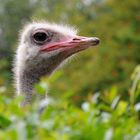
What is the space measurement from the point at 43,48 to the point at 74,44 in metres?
0.28

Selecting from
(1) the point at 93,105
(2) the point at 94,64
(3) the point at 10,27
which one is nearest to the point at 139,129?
(1) the point at 93,105

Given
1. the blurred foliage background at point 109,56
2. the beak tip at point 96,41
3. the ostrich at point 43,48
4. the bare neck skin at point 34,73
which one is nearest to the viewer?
the bare neck skin at point 34,73

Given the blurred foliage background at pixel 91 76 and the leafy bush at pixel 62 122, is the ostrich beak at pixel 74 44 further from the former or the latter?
the leafy bush at pixel 62 122

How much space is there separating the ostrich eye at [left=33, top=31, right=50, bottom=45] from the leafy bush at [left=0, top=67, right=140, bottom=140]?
3.77 meters

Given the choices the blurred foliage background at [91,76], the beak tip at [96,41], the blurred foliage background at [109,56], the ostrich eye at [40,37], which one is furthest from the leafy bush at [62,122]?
the blurred foliage background at [109,56]

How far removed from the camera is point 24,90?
18.5 feet

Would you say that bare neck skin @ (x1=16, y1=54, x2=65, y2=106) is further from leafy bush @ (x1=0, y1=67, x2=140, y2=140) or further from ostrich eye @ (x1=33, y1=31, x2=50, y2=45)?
leafy bush @ (x1=0, y1=67, x2=140, y2=140)

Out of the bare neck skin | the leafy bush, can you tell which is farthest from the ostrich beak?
the leafy bush

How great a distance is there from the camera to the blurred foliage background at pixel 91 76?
2367 millimetres

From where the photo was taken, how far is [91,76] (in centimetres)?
2453

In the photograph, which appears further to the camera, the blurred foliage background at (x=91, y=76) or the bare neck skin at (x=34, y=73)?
the bare neck skin at (x=34, y=73)

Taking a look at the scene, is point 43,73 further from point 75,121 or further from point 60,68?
point 75,121

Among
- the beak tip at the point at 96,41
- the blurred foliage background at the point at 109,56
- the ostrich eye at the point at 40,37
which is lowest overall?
the beak tip at the point at 96,41

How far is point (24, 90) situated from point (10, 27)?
3541cm
